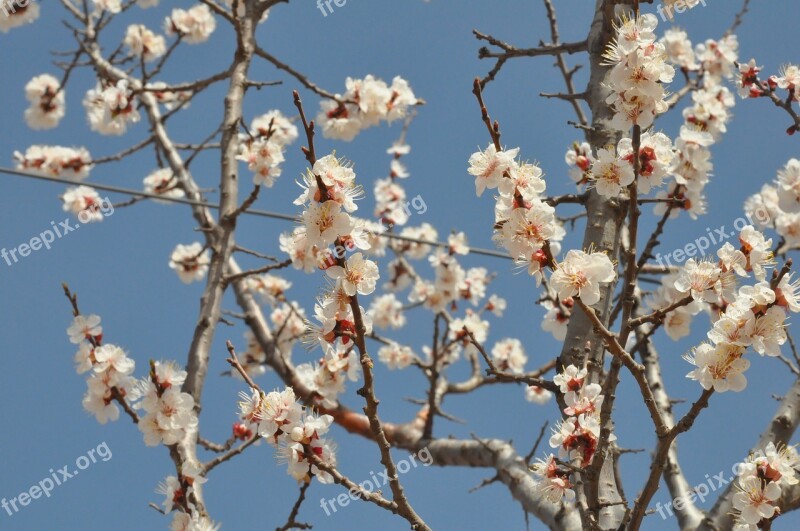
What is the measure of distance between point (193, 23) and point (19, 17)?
135cm

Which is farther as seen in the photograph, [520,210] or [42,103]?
[42,103]

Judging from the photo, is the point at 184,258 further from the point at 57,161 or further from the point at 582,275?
the point at 582,275

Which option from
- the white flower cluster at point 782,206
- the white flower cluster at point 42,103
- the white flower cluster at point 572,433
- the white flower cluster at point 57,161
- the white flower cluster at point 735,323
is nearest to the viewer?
the white flower cluster at point 735,323

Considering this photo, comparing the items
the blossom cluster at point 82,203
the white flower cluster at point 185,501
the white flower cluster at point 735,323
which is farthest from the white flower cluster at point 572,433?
the blossom cluster at point 82,203

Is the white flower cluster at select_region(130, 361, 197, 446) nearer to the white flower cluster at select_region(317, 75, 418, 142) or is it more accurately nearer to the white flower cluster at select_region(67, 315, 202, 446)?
the white flower cluster at select_region(67, 315, 202, 446)

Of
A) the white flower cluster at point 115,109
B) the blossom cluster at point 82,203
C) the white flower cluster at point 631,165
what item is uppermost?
the blossom cluster at point 82,203

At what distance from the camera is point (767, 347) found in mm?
1618

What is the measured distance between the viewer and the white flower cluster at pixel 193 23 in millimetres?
5332

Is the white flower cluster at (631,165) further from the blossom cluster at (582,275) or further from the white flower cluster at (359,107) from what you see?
the white flower cluster at (359,107)

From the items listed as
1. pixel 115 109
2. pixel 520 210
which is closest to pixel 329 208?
pixel 520 210

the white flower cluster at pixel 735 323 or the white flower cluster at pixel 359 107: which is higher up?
the white flower cluster at pixel 359 107

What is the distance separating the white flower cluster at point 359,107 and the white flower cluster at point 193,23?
73.1 inches

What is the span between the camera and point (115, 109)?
3.92 m

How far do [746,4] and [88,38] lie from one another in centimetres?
424
